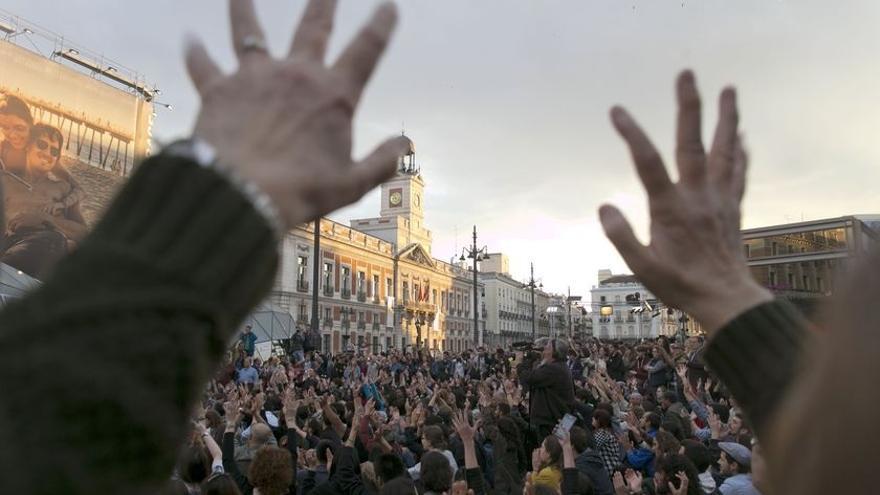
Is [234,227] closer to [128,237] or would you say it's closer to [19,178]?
[128,237]

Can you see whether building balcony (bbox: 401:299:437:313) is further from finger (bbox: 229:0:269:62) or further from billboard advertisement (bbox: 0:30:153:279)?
finger (bbox: 229:0:269:62)

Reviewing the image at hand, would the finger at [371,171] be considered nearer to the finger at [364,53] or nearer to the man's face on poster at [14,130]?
the finger at [364,53]

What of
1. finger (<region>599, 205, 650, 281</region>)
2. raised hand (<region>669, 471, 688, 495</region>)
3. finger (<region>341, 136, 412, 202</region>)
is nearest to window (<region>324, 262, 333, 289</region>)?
raised hand (<region>669, 471, 688, 495</region>)

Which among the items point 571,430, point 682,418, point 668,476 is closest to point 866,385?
point 668,476

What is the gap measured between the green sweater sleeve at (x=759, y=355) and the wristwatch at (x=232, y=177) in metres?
0.92

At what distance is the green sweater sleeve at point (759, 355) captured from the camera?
1.24 m

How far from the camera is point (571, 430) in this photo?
6.18 meters

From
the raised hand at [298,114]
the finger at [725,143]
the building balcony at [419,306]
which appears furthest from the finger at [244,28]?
the building balcony at [419,306]

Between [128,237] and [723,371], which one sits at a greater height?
[128,237]

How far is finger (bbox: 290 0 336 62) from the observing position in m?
1.10

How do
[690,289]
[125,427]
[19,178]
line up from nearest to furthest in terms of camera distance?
[125,427] → [690,289] → [19,178]

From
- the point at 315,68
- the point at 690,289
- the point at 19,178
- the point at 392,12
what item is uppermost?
the point at 19,178

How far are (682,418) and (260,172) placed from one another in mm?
7837

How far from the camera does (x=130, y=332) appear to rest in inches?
29.4
